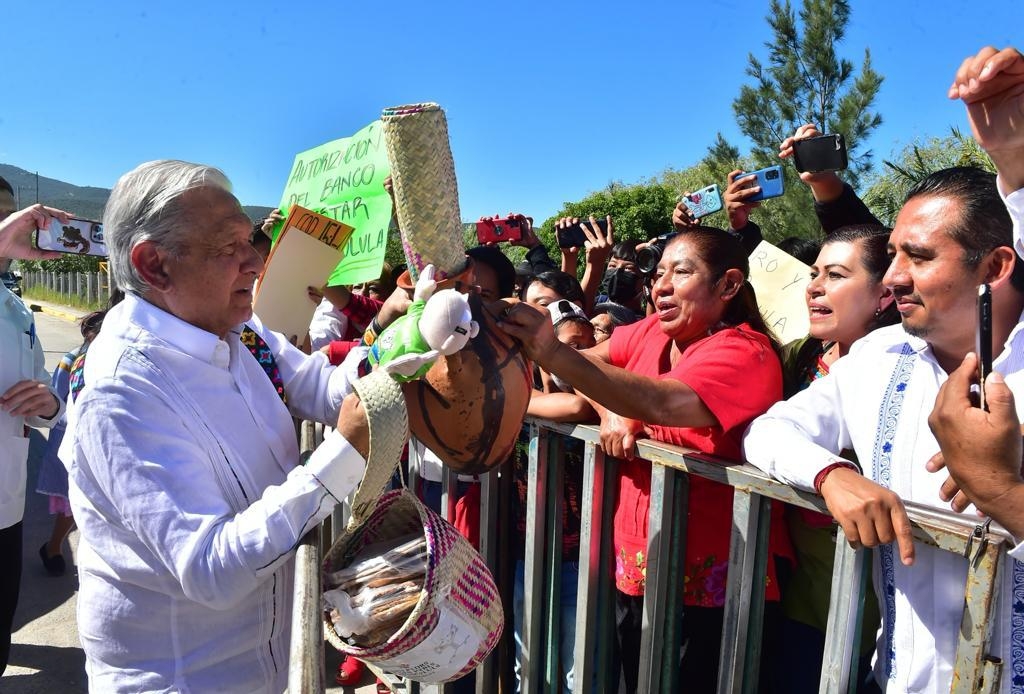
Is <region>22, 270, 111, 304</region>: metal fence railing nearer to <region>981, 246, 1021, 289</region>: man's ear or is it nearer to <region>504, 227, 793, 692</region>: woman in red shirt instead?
<region>504, 227, 793, 692</region>: woman in red shirt

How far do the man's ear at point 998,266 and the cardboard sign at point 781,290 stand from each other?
0.89 meters

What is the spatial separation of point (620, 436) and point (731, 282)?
700mm

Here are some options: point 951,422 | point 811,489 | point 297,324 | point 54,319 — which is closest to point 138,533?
point 811,489

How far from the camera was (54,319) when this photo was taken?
26.7 meters

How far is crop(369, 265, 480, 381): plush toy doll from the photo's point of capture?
145cm

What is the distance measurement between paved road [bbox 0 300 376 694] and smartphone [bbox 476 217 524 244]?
2493 mm

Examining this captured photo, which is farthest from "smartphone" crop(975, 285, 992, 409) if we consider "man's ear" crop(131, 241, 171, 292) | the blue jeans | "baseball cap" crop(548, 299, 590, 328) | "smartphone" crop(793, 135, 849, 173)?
"baseball cap" crop(548, 299, 590, 328)

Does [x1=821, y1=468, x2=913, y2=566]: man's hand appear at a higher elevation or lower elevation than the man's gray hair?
lower

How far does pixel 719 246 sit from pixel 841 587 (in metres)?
1.17

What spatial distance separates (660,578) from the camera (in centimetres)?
195

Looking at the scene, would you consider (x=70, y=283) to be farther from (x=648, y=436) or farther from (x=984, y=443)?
(x=984, y=443)

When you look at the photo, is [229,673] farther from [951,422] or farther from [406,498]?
[951,422]

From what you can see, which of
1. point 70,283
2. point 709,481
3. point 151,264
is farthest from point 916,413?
point 70,283

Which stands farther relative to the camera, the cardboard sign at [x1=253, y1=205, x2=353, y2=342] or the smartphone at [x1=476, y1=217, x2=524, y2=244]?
the smartphone at [x1=476, y1=217, x2=524, y2=244]
